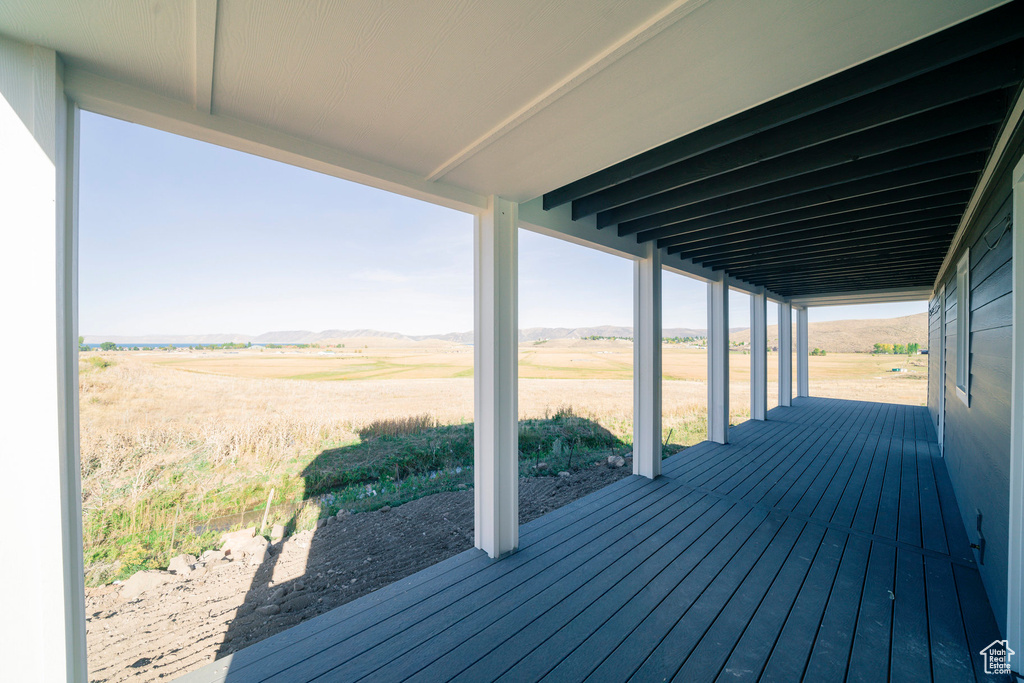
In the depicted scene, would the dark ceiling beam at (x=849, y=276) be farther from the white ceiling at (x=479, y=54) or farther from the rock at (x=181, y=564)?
the rock at (x=181, y=564)

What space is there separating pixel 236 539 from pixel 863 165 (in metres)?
5.08

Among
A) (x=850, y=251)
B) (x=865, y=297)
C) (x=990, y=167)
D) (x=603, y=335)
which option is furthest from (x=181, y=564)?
→ (x=865, y=297)

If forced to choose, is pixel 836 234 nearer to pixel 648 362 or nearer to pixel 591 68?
pixel 648 362

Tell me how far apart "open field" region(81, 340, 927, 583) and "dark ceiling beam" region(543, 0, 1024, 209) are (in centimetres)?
177

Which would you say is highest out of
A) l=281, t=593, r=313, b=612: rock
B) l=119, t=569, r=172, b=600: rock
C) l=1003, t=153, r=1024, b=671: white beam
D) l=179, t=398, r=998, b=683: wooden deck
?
l=1003, t=153, r=1024, b=671: white beam

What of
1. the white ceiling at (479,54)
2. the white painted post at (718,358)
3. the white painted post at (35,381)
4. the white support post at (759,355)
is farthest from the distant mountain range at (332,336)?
the white painted post at (35,381)

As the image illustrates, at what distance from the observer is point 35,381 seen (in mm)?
1006

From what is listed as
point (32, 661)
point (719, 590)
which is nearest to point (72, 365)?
point (32, 661)

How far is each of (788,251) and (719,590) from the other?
3499mm

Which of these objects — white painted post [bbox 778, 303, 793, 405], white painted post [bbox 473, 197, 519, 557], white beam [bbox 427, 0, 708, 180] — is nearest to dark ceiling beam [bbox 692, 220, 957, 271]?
white painted post [bbox 473, 197, 519, 557]

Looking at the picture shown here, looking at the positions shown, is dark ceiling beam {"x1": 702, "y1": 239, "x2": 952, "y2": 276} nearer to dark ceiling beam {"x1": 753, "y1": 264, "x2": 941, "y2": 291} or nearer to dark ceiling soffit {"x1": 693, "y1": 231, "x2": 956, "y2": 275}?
dark ceiling soffit {"x1": 693, "y1": 231, "x2": 956, "y2": 275}

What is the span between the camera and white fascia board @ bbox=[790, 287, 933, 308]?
6.67 meters

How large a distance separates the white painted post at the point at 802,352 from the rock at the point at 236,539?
10.6m

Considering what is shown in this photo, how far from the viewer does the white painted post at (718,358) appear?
4.59 meters
